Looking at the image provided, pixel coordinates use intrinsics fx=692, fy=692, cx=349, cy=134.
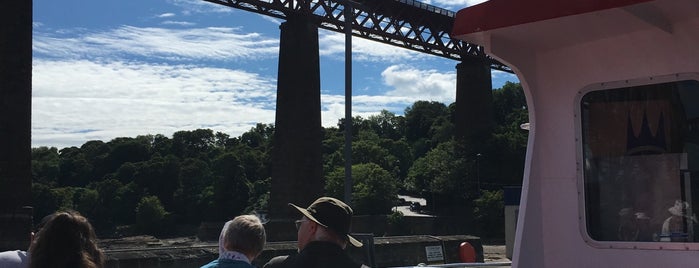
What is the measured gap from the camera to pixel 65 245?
118 inches

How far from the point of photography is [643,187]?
14.4 feet

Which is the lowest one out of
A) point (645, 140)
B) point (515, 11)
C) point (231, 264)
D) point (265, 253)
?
point (265, 253)

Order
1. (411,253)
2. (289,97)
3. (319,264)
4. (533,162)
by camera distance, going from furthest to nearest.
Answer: (289,97) → (411,253) → (533,162) → (319,264)

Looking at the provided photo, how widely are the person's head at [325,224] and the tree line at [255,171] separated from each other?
5767 cm

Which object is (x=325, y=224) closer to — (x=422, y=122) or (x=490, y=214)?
(x=490, y=214)

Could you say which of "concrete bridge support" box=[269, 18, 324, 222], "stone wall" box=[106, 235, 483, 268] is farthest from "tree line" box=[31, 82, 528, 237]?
"stone wall" box=[106, 235, 483, 268]

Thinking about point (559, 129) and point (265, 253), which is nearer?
point (559, 129)

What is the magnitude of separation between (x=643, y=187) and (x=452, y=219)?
63.6m

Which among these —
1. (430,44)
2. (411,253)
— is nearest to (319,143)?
(430,44)

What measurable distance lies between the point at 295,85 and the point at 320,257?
4124 cm

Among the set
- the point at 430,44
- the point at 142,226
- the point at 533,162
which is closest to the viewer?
the point at 533,162

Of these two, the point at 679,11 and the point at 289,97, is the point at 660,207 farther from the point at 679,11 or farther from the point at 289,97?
the point at 289,97

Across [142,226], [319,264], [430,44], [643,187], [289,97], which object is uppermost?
[430,44]

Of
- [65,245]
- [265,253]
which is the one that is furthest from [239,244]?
[265,253]
